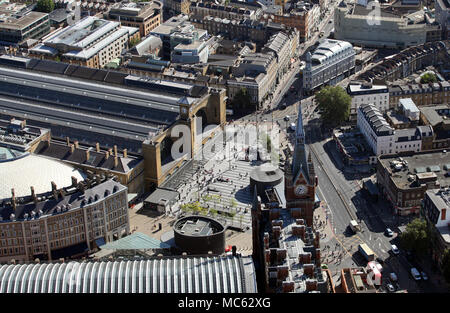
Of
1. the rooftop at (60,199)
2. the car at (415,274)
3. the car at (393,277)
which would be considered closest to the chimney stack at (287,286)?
the car at (393,277)

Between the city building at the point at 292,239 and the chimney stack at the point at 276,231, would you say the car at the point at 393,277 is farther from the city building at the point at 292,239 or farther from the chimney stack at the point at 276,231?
the chimney stack at the point at 276,231

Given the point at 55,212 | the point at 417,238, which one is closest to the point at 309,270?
the point at 417,238

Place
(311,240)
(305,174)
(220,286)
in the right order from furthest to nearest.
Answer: (305,174) → (311,240) → (220,286)
